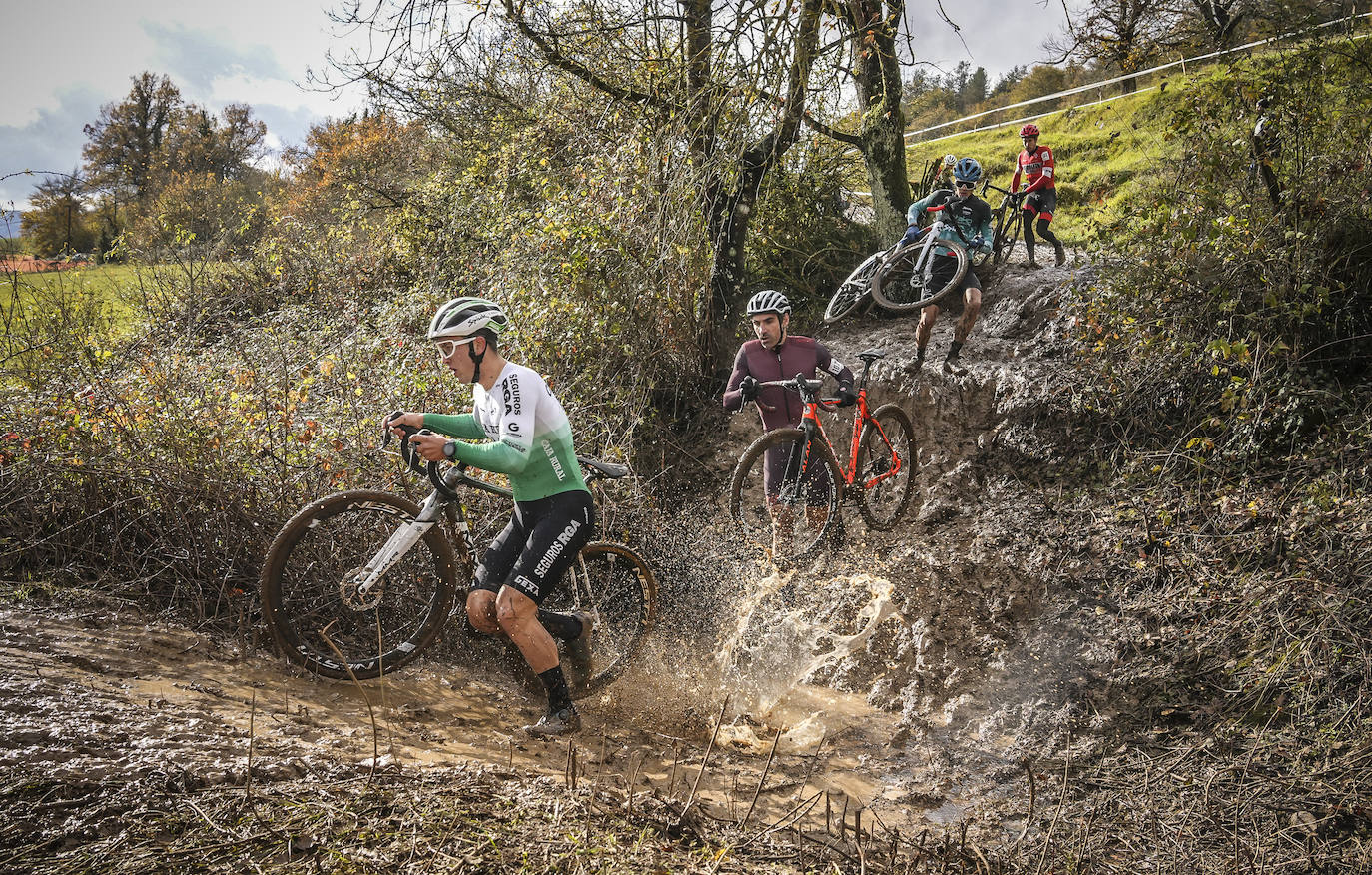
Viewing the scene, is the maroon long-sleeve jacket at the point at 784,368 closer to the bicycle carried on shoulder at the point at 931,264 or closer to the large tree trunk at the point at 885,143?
the bicycle carried on shoulder at the point at 931,264

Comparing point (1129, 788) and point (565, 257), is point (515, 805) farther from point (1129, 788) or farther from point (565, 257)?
point (565, 257)

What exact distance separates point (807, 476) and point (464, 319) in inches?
130

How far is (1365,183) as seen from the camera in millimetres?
6715

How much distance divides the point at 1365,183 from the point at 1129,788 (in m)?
5.73

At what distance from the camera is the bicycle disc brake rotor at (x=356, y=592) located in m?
4.50

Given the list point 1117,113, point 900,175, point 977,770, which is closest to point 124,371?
point 977,770

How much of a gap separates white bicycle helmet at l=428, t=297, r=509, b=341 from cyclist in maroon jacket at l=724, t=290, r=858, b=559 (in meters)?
2.51

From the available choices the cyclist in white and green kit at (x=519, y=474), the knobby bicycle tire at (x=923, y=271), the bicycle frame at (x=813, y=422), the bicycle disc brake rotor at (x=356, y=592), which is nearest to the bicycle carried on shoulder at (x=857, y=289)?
the knobby bicycle tire at (x=923, y=271)

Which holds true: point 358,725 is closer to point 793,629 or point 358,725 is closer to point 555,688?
point 555,688

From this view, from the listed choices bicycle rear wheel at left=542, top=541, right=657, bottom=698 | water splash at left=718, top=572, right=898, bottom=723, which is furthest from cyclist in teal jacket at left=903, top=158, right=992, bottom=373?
bicycle rear wheel at left=542, top=541, right=657, bottom=698

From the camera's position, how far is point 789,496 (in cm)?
648

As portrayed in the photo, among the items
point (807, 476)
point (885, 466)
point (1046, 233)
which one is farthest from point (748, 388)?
point (1046, 233)

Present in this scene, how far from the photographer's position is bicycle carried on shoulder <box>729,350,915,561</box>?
21.0 feet

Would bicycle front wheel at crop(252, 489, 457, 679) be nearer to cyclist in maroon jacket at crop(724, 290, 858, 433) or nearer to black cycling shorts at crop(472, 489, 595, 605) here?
black cycling shorts at crop(472, 489, 595, 605)
